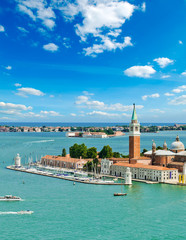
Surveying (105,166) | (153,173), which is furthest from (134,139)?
(153,173)

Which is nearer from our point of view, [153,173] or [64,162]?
[153,173]

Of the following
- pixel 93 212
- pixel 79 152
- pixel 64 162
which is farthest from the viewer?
pixel 79 152

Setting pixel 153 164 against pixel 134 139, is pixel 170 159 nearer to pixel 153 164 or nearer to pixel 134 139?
pixel 153 164

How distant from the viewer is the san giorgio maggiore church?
27047 mm

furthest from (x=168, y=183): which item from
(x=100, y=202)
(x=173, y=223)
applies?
(x=173, y=223)

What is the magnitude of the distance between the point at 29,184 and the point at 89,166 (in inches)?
349

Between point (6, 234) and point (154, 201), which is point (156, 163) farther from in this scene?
point (6, 234)

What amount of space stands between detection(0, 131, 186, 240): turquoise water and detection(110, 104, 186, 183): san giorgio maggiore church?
2.02 metres

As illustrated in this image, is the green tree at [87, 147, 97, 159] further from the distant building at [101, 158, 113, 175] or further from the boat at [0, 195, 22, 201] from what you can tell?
the boat at [0, 195, 22, 201]

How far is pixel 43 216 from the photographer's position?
16.7 meters

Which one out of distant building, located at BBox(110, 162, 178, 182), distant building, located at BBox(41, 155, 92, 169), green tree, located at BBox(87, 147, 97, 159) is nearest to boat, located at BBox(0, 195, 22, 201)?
distant building, located at BBox(110, 162, 178, 182)

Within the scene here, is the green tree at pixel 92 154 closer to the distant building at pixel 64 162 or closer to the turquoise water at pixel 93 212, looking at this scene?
the distant building at pixel 64 162

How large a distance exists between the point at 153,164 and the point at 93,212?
1506cm

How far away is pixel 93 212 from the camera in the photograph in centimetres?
1761
